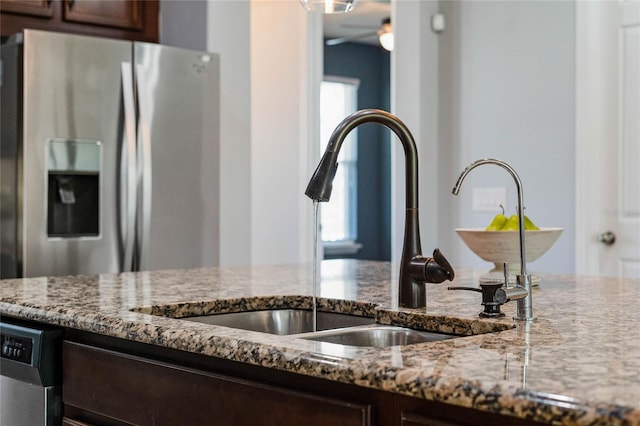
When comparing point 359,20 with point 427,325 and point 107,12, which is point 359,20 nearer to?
point 107,12

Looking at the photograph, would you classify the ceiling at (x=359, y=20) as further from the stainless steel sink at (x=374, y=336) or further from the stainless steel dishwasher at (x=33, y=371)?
the stainless steel sink at (x=374, y=336)

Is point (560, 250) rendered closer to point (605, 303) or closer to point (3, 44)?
point (605, 303)

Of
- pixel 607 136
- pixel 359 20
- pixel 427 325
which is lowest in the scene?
pixel 427 325

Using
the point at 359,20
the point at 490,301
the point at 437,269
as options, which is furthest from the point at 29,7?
the point at 359,20

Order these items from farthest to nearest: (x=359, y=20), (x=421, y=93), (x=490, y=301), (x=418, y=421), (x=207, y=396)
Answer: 1. (x=359, y=20)
2. (x=421, y=93)
3. (x=490, y=301)
4. (x=207, y=396)
5. (x=418, y=421)

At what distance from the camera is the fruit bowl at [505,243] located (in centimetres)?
208

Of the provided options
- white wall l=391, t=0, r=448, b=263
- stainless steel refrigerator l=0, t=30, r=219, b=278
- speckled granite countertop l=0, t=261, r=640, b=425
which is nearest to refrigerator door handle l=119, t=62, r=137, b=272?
stainless steel refrigerator l=0, t=30, r=219, b=278

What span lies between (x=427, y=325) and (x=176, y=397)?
0.46 meters

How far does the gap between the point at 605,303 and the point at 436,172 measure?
2.61m

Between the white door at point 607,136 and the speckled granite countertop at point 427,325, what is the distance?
1.49 metres

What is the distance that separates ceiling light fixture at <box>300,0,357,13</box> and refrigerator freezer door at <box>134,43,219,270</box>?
4.45ft

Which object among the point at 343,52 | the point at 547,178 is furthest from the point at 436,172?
the point at 343,52

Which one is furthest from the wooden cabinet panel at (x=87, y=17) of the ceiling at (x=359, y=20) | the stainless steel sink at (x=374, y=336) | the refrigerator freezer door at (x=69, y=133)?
the ceiling at (x=359, y=20)

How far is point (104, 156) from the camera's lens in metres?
3.36
